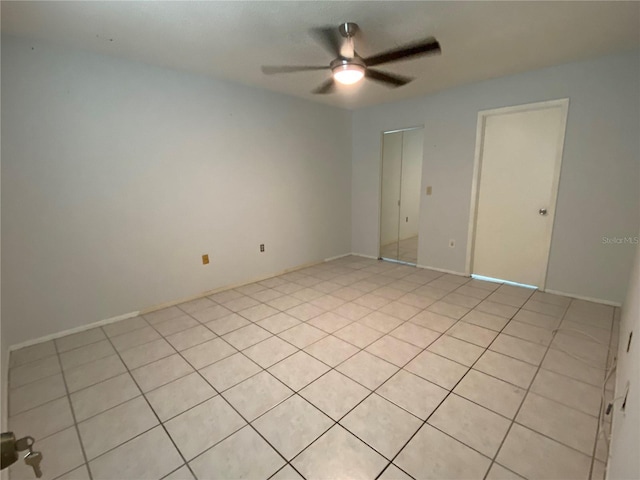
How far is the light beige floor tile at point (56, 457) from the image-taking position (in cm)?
136

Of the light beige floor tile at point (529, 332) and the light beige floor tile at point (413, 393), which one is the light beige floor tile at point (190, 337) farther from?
the light beige floor tile at point (529, 332)

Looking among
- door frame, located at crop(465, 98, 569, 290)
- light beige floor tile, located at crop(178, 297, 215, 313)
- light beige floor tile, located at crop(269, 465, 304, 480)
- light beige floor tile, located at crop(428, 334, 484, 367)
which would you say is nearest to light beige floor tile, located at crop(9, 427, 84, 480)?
light beige floor tile, located at crop(269, 465, 304, 480)

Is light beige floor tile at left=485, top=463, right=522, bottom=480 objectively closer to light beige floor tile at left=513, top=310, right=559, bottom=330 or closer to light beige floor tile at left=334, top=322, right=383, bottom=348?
light beige floor tile at left=334, top=322, right=383, bottom=348

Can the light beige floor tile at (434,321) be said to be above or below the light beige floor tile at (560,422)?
above

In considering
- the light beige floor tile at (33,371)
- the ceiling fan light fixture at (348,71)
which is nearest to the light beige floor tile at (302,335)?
the light beige floor tile at (33,371)

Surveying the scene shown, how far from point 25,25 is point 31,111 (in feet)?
1.87

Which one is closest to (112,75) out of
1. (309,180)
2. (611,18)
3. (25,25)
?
(25,25)

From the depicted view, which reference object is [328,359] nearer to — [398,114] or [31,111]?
[31,111]

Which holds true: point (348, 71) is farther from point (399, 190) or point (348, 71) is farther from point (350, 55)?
point (399, 190)

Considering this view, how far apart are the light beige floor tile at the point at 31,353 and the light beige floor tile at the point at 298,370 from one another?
1819 mm

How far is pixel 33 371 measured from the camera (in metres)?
2.09

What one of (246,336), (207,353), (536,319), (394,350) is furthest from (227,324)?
(536,319)

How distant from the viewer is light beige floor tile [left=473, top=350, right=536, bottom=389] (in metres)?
1.92

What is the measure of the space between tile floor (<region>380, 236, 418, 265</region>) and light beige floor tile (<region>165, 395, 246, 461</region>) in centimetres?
351
